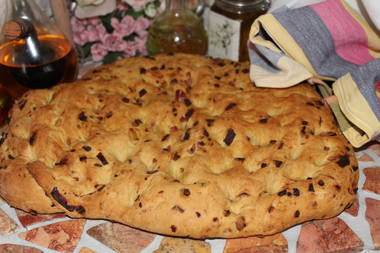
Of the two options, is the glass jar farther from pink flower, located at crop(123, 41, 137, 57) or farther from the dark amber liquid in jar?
the dark amber liquid in jar

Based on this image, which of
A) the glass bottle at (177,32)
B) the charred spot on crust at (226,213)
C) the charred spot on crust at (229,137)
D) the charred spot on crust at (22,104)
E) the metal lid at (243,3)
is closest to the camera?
the charred spot on crust at (226,213)

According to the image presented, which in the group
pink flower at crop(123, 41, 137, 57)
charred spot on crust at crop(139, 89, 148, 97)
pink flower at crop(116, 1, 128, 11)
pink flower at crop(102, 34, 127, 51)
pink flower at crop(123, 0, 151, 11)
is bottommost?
pink flower at crop(123, 41, 137, 57)

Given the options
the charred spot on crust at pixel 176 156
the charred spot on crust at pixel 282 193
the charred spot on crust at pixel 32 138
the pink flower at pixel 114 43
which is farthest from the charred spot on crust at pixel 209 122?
the pink flower at pixel 114 43

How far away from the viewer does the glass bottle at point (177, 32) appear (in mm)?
1389

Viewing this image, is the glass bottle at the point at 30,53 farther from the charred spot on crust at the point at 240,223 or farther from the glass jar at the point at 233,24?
the charred spot on crust at the point at 240,223

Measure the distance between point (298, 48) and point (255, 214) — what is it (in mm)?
434

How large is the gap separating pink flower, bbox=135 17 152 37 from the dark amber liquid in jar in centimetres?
29

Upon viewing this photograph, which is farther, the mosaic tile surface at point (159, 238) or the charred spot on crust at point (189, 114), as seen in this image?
the charred spot on crust at point (189, 114)

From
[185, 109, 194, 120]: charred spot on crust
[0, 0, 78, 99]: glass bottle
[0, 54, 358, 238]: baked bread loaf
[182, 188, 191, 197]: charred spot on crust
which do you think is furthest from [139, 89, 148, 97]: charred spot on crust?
[182, 188, 191, 197]: charred spot on crust

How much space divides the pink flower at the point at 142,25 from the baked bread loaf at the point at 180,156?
0.37m

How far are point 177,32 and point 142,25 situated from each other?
13 centimetres

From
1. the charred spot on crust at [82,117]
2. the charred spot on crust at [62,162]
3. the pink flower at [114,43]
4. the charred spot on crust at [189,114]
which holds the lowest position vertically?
the pink flower at [114,43]

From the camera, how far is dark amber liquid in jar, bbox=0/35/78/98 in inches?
45.3

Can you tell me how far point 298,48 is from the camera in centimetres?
109
